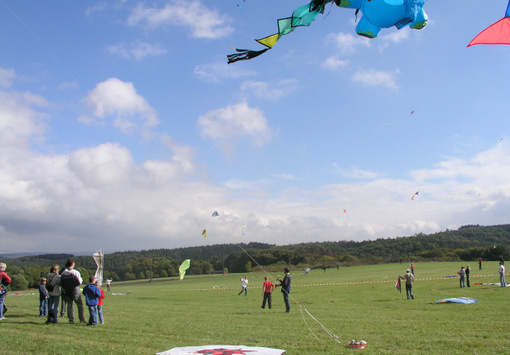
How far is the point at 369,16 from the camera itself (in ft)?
17.4

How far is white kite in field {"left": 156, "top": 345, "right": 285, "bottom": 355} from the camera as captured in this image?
6311 millimetres

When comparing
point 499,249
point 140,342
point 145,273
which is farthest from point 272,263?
point 140,342

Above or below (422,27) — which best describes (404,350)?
below

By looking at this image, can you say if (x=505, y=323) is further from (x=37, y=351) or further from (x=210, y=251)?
(x=210, y=251)

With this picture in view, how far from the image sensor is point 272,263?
102 meters

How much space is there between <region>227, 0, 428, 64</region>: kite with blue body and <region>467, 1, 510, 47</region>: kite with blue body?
1149 millimetres

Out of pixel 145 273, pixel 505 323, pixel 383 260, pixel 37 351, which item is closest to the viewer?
pixel 37 351

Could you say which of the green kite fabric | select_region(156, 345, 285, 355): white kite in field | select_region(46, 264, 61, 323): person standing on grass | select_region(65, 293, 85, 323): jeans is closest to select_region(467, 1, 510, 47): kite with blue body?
the green kite fabric

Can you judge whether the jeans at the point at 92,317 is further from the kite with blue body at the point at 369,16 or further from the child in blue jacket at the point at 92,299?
the kite with blue body at the point at 369,16

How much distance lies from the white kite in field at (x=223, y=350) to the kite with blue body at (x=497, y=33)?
5.98 metres

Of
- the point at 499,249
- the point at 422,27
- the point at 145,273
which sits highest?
the point at 422,27

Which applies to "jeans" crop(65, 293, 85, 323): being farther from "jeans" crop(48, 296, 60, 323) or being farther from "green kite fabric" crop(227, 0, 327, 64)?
"green kite fabric" crop(227, 0, 327, 64)

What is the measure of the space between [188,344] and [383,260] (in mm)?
76345

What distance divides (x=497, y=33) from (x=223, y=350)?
22.4 ft
